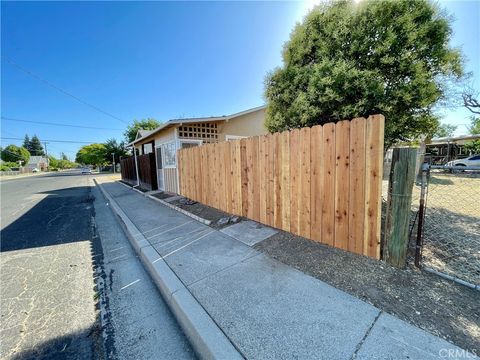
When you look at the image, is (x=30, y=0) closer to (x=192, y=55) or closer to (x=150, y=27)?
(x=150, y=27)

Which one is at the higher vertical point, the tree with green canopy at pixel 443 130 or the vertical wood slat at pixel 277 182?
the tree with green canopy at pixel 443 130

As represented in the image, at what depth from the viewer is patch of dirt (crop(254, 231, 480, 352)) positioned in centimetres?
177

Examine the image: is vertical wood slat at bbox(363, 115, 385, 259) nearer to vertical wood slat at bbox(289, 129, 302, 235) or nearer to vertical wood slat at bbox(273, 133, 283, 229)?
vertical wood slat at bbox(289, 129, 302, 235)

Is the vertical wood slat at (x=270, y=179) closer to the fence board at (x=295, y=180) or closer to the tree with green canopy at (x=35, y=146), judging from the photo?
the fence board at (x=295, y=180)

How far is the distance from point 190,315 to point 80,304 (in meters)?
1.56

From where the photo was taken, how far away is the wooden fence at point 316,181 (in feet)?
8.98

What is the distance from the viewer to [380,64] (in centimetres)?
419

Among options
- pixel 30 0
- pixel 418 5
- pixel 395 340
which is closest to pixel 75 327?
pixel 395 340

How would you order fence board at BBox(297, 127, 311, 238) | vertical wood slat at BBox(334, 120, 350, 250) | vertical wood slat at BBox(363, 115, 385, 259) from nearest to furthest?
vertical wood slat at BBox(363, 115, 385, 259), vertical wood slat at BBox(334, 120, 350, 250), fence board at BBox(297, 127, 311, 238)

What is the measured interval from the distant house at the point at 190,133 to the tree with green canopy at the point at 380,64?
5030 mm

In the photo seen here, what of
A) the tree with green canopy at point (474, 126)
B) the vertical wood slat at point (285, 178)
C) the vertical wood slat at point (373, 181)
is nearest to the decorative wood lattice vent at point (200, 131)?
the vertical wood slat at point (285, 178)

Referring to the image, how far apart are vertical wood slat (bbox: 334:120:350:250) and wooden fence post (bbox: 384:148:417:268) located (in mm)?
516

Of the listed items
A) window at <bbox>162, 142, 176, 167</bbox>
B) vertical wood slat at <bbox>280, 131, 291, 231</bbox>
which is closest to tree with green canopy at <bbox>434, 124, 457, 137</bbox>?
vertical wood slat at <bbox>280, 131, 291, 231</bbox>

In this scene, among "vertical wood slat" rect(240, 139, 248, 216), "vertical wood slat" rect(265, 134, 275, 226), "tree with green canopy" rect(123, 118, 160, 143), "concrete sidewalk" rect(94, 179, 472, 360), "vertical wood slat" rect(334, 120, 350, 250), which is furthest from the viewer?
"tree with green canopy" rect(123, 118, 160, 143)
